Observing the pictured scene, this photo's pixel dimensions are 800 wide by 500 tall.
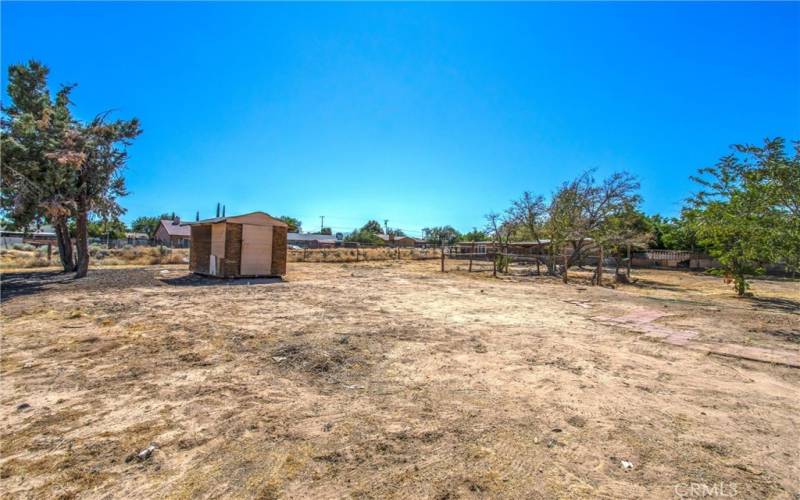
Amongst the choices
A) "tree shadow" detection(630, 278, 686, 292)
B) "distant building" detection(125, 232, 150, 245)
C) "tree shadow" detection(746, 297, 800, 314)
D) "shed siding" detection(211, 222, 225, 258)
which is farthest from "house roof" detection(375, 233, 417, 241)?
"tree shadow" detection(746, 297, 800, 314)

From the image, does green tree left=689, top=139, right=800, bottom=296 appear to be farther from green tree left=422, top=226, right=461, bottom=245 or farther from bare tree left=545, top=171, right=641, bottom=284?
green tree left=422, top=226, right=461, bottom=245

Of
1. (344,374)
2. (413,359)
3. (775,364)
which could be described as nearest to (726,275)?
(775,364)

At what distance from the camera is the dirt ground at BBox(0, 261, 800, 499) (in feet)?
6.97

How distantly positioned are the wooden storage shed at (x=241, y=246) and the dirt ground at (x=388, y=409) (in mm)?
7057

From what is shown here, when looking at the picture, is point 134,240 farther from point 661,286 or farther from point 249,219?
point 661,286

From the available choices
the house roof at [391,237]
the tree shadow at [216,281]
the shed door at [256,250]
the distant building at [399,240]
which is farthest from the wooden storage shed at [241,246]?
the house roof at [391,237]

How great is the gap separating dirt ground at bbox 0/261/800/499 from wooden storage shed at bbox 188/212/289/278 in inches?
278

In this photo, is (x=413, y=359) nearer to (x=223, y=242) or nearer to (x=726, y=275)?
(x=223, y=242)

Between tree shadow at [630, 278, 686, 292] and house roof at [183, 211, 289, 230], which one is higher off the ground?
house roof at [183, 211, 289, 230]

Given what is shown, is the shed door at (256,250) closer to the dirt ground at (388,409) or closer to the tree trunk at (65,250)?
the tree trunk at (65,250)

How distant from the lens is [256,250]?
14.1m

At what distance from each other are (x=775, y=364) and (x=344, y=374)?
16.6 feet

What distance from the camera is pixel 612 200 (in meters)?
18.8

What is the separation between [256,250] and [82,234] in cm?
560
